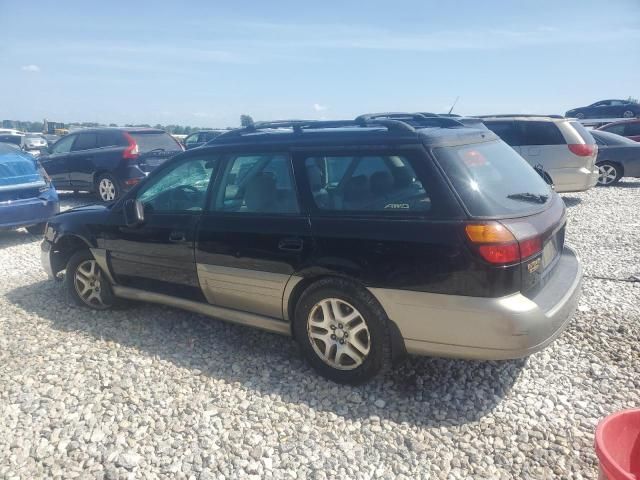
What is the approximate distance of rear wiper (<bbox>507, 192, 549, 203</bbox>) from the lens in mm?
3171

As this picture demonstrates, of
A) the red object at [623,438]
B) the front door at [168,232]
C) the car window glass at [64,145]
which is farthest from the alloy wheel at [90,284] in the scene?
the car window glass at [64,145]

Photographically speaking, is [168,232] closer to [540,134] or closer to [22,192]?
[22,192]

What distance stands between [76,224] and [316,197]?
2639 mm

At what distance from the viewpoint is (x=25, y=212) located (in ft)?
24.5

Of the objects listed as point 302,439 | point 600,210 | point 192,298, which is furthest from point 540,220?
point 600,210

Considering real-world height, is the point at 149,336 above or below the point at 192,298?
below

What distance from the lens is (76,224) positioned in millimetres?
4676

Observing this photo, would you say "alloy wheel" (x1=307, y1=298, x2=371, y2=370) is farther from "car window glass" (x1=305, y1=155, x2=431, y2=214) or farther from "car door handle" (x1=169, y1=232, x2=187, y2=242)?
"car door handle" (x1=169, y1=232, x2=187, y2=242)

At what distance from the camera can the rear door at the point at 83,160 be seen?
1105cm

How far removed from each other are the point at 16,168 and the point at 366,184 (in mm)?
6686

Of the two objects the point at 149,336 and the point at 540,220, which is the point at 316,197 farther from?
the point at 149,336

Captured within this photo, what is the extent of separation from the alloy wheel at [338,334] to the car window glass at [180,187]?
4.30 feet

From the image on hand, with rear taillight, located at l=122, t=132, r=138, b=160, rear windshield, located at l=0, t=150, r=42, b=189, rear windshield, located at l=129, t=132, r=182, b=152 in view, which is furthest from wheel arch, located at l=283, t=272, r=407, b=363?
rear windshield, located at l=129, t=132, r=182, b=152

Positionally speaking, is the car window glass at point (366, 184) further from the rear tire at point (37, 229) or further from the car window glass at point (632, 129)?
the car window glass at point (632, 129)
